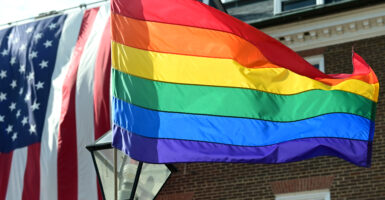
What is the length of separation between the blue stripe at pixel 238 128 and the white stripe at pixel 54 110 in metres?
6.32

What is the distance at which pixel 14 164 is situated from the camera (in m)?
20.2

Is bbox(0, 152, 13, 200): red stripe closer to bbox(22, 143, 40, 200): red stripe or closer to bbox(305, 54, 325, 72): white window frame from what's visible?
bbox(22, 143, 40, 200): red stripe

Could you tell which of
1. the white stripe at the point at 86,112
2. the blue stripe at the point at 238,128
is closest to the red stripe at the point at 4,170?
the white stripe at the point at 86,112

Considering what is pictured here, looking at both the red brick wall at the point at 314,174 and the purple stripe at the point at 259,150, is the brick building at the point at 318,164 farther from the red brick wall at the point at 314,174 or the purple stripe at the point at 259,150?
the purple stripe at the point at 259,150

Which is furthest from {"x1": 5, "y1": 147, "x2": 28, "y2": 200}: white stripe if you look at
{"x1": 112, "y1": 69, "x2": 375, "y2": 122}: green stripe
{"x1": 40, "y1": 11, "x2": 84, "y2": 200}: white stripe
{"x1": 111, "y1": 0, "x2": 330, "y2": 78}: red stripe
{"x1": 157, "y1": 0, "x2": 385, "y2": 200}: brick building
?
{"x1": 112, "y1": 69, "x2": 375, "y2": 122}: green stripe

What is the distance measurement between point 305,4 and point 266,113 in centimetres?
692

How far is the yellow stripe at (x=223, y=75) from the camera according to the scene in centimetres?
1413

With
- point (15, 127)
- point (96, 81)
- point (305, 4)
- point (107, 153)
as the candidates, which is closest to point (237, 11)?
point (305, 4)

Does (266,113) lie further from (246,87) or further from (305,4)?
(305,4)

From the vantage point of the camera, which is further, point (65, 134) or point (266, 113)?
point (65, 134)

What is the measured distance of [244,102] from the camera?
14039mm

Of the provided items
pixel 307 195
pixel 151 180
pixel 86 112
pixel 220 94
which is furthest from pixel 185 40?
pixel 86 112

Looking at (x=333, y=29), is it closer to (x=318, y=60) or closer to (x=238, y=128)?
(x=318, y=60)

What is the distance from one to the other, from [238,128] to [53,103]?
303 inches
